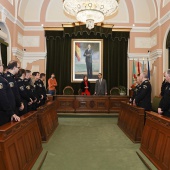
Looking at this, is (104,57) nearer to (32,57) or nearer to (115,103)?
(115,103)

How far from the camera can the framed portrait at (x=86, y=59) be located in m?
11.3

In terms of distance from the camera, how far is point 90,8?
280 inches

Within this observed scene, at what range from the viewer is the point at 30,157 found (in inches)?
130

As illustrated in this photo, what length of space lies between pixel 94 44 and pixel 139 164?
8413 mm

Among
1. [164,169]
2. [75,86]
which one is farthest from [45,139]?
[75,86]

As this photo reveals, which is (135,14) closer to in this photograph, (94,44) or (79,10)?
(94,44)

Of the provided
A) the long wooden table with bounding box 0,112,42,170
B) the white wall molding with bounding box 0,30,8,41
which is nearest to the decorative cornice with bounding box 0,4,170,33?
the white wall molding with bounding box 0,30,8,41

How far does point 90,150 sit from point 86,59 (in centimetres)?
745

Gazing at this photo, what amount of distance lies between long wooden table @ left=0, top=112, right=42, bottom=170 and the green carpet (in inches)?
13.2

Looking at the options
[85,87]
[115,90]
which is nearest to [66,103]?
[85,87]

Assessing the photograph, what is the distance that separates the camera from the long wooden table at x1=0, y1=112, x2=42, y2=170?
2.40 meters

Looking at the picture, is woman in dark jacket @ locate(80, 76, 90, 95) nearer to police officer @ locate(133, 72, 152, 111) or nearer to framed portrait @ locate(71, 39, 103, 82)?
framed portrait @ locate(71, 39, 103, 82)

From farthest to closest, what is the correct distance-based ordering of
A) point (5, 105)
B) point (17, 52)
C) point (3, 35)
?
1. point (17, 52)
2. point (3, 35)
3. point (5, 105)

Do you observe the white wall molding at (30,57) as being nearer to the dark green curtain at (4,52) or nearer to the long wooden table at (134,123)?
the dark green curtain at (4,52)
